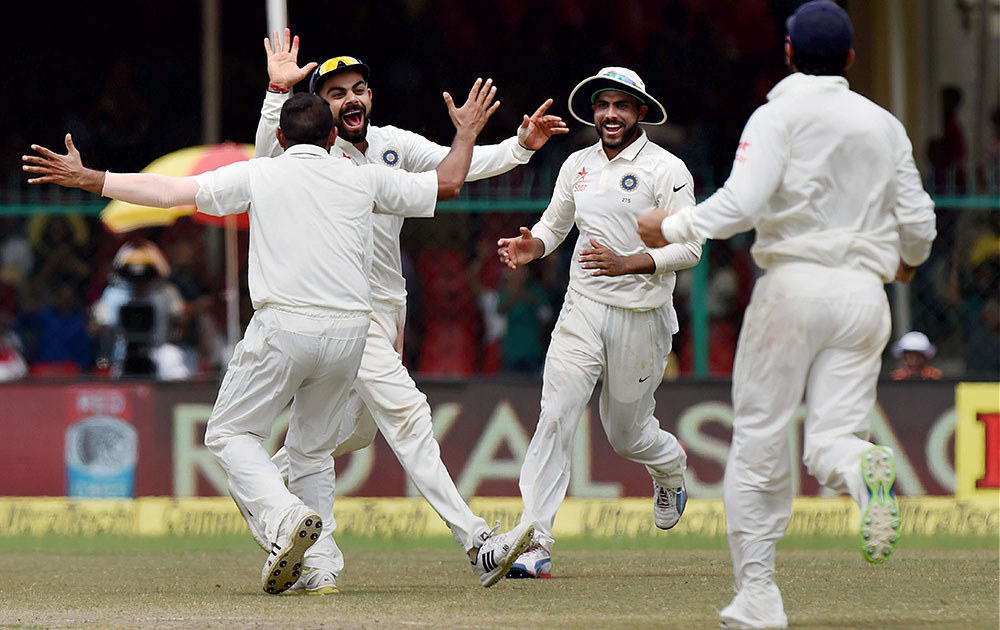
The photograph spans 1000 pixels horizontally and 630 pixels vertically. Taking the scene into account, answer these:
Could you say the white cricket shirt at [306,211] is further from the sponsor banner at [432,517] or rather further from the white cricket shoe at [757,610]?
the sponsor banner at [432,517]

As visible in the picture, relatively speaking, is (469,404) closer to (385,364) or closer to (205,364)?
(205,364)

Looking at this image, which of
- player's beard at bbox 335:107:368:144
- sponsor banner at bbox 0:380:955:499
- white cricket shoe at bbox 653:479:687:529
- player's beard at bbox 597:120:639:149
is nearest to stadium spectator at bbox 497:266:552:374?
sponsor banner at bbox 0:380:955:499

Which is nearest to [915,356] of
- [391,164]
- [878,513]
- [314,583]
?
[391,164]

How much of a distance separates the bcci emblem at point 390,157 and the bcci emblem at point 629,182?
3.40 ft

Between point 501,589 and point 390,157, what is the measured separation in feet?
6.64

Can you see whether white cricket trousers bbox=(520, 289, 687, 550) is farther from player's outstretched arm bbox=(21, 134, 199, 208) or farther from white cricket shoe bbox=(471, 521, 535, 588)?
player's outstretched arm bbox=(21, 134, 199, 208)

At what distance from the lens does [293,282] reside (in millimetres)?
6723

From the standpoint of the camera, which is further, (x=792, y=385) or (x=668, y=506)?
(x=668, y=506)

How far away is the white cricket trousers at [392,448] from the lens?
7.18m

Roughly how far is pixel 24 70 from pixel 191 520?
740 centimetres

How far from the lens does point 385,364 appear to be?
7.52 metres

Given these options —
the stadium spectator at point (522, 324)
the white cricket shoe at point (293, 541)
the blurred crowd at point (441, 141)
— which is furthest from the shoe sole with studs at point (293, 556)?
the stadium spectator at point (522, 324)

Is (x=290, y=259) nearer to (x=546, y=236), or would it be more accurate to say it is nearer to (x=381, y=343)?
(x=381, y=343)

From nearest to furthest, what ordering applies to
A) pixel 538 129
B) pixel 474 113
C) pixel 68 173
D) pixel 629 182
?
pixel 68 173 < pixel 474 113 < pixel 538 129 < pixel 629 182
